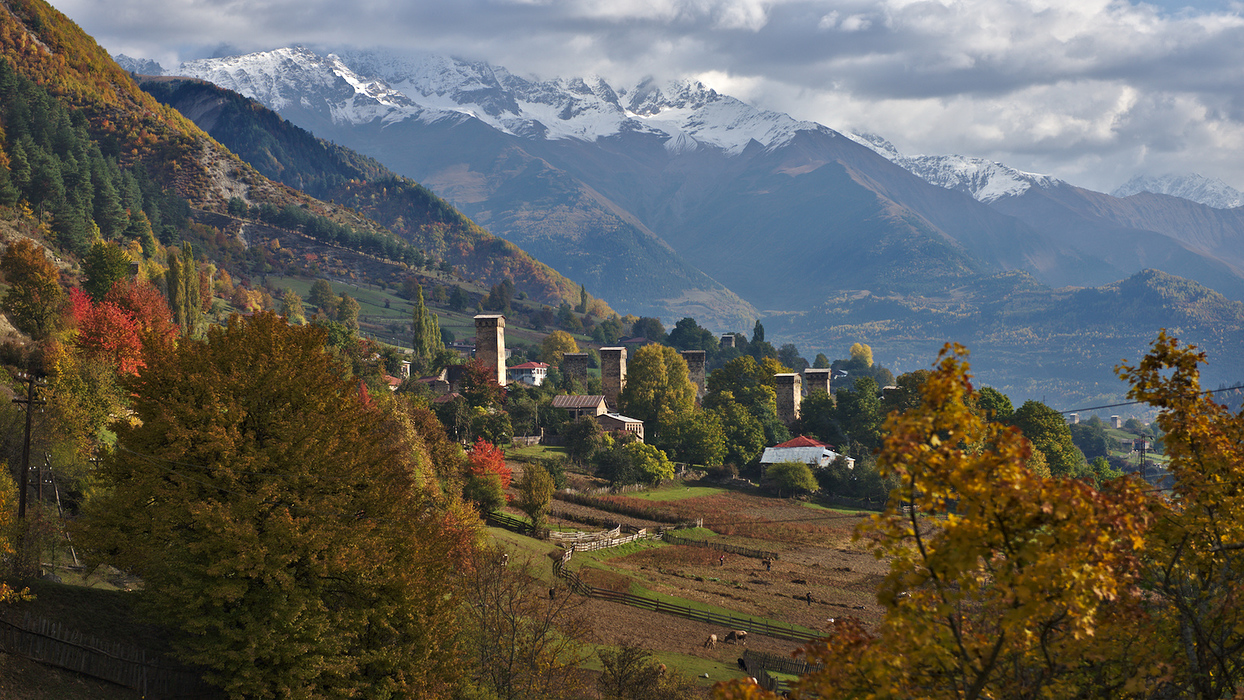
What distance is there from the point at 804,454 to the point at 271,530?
231 ft

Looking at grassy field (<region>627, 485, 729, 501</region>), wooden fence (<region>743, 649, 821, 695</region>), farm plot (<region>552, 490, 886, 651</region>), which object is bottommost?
farm plot (<region>552, 490, 886, 651</region>)

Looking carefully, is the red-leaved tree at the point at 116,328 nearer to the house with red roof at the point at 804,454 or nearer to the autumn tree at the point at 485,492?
the autumn tree at the point at 485,492

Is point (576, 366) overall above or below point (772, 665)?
above

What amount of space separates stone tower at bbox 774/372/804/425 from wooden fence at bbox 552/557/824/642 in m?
60.1

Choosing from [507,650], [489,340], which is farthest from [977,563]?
[489,340]

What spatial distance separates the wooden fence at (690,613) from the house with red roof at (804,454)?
42244 millimetres

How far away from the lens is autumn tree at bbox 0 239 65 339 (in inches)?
2308

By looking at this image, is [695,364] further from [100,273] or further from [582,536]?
[100,273]

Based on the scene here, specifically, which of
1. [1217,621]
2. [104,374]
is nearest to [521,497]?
[104,374]

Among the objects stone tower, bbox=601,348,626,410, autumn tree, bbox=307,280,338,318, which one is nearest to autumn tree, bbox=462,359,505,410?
stone tower, bbox=601,348,626,410

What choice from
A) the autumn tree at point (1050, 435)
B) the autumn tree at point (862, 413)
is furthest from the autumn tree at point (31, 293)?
the autumn tree at point (1050, 435)

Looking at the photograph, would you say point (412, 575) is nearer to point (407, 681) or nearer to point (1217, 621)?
point (407, 681)

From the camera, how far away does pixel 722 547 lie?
200 ft

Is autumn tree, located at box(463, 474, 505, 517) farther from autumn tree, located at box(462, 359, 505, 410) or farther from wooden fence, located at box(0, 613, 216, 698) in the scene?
wooden fence, located at box(0, 613, 216, 698)
